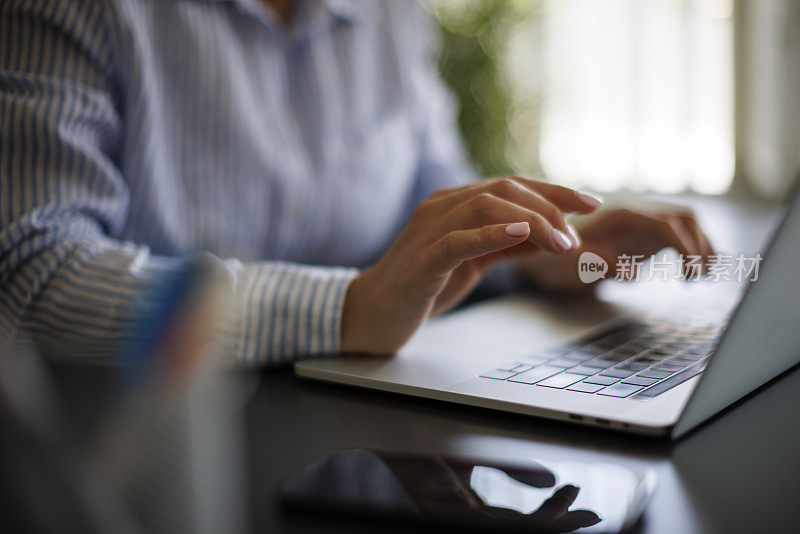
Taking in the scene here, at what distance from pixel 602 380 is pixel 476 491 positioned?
0.18m

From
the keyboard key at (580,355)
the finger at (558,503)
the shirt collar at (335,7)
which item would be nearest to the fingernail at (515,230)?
the keyboard key at (580,355)

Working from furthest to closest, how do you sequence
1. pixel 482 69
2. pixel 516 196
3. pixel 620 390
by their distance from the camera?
pixel 482 69 → pixel 516 196 → pixel 620 390

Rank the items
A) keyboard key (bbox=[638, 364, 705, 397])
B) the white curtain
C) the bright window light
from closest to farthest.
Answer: keyboard key (bbox=[638, 364, 705, 397])
the white curtain
the bright window light

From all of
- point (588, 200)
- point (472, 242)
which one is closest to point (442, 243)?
point (472, 242)

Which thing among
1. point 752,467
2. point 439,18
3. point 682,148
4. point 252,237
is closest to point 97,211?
point 252,237

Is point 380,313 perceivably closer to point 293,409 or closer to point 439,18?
point 293,409

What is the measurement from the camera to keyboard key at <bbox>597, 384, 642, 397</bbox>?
41 cm

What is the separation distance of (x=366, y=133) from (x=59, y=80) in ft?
1.43

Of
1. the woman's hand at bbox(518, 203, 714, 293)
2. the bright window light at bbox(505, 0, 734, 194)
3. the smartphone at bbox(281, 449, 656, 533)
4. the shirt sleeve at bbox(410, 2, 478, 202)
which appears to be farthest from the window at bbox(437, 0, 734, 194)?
the smartphone at bbox(281, 449, 656, 533)

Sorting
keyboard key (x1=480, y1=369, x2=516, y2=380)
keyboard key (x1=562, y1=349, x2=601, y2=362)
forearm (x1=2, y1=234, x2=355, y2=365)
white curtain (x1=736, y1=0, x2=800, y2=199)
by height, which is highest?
white curtain (x1=736, y1=0, x2=800, y2=199)

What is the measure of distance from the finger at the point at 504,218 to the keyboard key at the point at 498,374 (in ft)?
0.30

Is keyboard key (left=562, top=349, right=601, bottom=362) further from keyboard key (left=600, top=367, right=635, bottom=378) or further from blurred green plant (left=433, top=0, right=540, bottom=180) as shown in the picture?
blurred green plant (left=433, top=0, right=540, bottom=180)

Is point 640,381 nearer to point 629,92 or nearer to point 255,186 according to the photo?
point 255,186

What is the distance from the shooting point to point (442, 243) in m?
0.50
